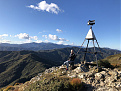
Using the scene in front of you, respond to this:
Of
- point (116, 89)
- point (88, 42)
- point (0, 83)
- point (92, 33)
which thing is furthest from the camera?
point (0, 83)

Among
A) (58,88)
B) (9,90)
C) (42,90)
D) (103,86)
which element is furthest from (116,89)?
(9,90)

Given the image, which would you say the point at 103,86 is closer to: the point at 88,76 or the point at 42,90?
the point at 88,76

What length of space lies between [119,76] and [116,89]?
113 inches

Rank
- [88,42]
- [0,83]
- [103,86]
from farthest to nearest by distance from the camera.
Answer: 1. [0,83]
2. [88,42]
3. [103,86]

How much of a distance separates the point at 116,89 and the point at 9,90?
53.4 feet

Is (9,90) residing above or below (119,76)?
below

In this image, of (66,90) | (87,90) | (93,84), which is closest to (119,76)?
(93,84)

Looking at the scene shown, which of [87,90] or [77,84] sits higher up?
[77,84]

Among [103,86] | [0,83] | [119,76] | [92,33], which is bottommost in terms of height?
[0,83]

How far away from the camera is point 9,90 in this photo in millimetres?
15094

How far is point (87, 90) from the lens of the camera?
A: 9.21 meters

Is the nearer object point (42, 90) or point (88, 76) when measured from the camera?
point (42, 90)

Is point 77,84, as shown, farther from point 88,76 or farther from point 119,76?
point 119,76

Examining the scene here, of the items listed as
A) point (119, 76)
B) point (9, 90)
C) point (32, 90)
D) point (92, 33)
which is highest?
point (92, 33)
